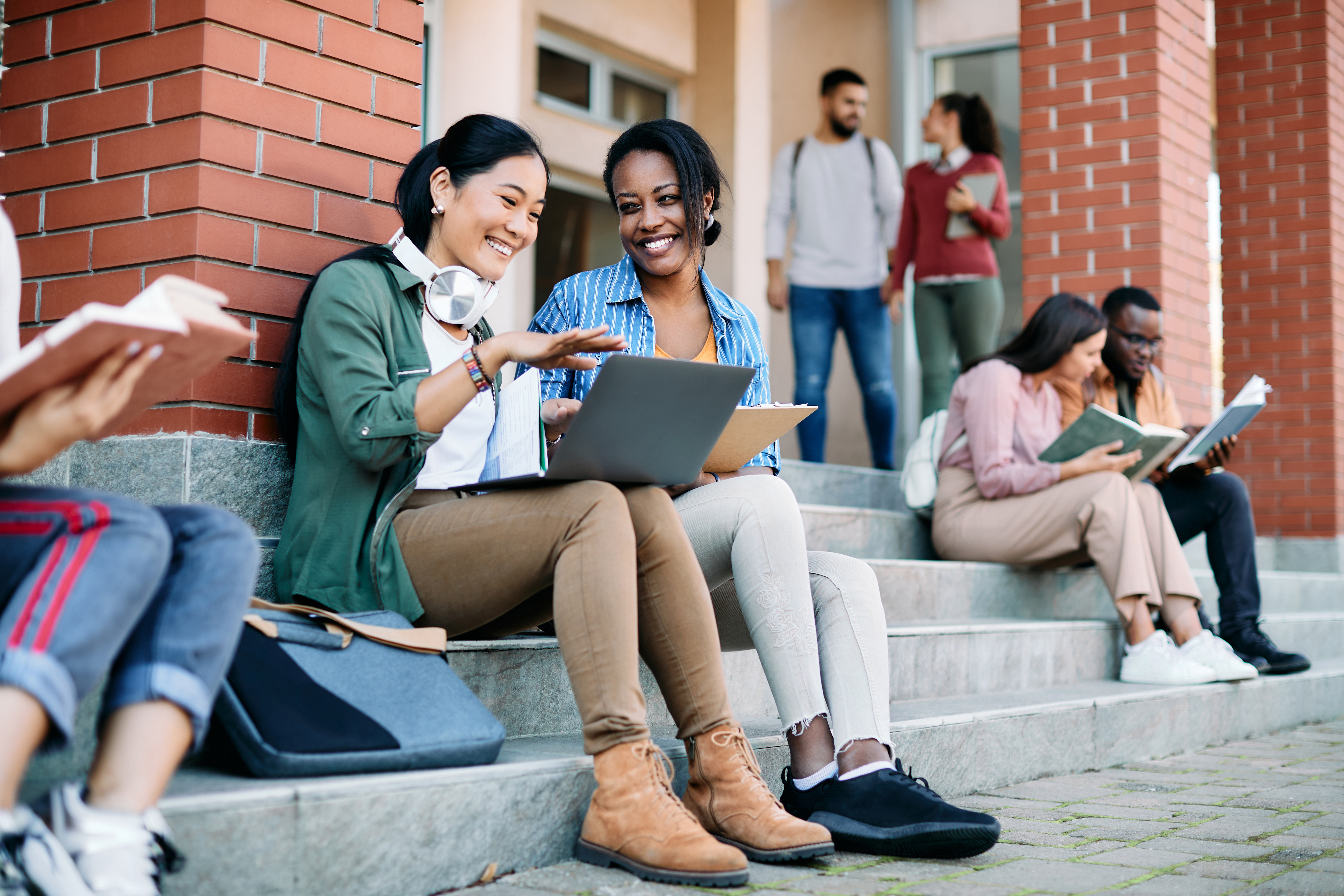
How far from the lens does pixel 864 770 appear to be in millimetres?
2693

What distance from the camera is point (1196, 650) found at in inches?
179

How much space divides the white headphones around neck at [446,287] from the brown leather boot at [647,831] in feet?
3.34

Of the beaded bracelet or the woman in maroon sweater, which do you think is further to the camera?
the woman in maroon sweater

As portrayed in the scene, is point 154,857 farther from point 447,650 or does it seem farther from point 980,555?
point 980,555

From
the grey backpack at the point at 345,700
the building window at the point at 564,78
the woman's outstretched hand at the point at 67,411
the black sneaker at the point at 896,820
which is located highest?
the building window at the point at 564,78

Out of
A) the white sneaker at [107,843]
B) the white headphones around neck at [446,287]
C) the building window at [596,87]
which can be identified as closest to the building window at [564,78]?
the building window at [596,87]

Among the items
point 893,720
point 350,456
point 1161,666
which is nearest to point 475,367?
point 350,456

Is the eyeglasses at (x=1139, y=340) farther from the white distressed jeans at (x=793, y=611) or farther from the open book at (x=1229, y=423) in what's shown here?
the white distressed jeans at (x=793, y=611)

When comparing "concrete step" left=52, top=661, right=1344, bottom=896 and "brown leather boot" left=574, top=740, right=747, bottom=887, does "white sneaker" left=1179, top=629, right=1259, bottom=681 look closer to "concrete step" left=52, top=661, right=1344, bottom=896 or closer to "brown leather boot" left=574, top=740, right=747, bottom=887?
"concrete step" left=52, top=661, right=1344, bottom=896

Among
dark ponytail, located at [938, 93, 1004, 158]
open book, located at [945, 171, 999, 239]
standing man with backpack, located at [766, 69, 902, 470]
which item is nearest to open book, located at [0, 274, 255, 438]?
standing man with backpack, located at [766, 69, 902, 470]

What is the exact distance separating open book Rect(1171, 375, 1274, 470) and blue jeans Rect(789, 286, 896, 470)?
5.08ft

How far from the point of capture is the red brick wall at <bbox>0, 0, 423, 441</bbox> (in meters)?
2.82

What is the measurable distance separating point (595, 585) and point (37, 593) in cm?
99

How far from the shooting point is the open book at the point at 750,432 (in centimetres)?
285
